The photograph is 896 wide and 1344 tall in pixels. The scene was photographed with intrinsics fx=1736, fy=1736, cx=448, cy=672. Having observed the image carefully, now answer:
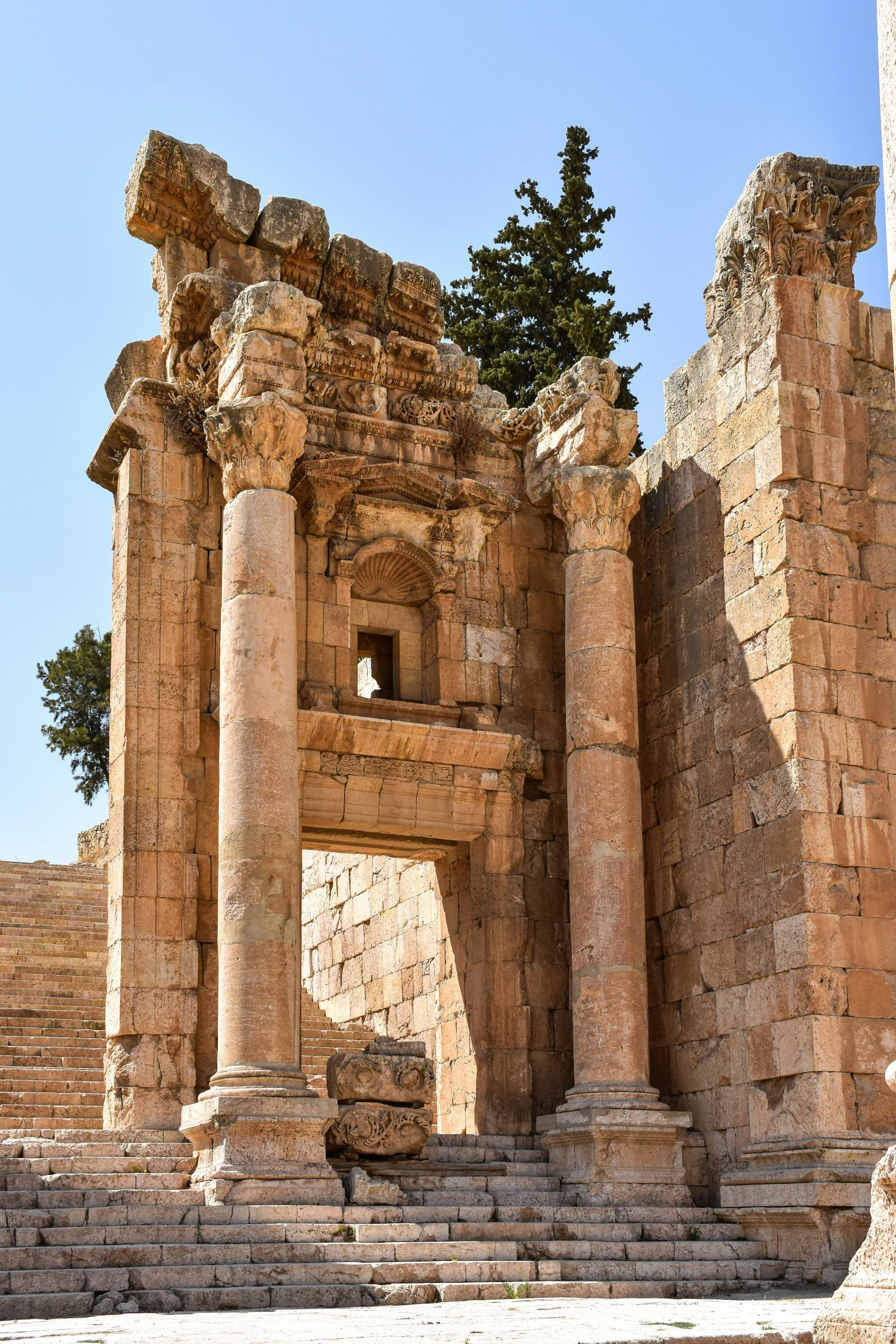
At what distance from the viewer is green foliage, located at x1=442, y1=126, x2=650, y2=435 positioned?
2817 centimetres

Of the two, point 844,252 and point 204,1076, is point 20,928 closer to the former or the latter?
point 204,1076

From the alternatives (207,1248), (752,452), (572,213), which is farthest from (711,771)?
(572,213)

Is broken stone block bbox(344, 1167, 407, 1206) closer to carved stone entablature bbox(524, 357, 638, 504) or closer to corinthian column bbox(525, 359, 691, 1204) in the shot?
corinthian column bbox(525, 359, 691, 1204)

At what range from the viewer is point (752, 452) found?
1603 centimetres

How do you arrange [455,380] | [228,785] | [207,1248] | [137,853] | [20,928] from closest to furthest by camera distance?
[207,1248]
[228,785]
[137,853]
[455,380]
[20,928]

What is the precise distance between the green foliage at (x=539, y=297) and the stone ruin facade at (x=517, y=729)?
956cm

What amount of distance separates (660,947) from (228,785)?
4.75m

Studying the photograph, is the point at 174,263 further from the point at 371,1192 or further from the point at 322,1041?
the point at 371,1192

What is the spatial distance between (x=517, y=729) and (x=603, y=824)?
7.06 feet

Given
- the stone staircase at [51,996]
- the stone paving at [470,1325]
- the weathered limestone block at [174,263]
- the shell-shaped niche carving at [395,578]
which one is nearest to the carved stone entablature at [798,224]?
the shell-shaped niche carving at [395,578]

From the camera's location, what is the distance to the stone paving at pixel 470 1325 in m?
9.12

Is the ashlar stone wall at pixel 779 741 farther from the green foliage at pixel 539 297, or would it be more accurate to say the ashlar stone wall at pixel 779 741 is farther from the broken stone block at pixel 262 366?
the green foliage at pixel 539 297

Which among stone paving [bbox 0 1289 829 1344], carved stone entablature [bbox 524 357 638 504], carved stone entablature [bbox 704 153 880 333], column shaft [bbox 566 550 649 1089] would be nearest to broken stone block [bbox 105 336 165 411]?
carved stone entablature [bbox 524 357 638 504]

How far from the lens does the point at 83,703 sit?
136 ft
